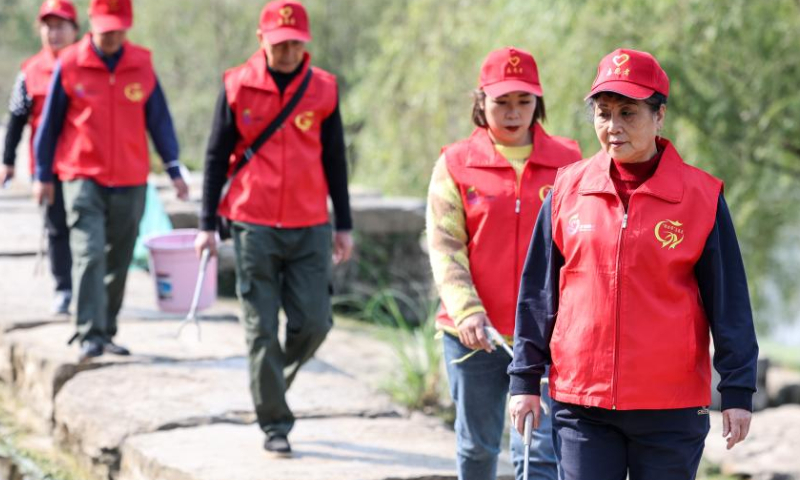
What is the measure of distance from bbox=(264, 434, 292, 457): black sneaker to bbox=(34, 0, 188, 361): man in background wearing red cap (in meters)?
1.64

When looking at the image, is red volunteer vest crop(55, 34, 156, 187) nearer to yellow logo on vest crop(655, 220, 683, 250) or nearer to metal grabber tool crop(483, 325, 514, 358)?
metal grabber tool crop(483, 325, 514, 358)

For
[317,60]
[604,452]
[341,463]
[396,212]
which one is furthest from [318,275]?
[317,60]

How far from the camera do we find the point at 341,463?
533 centimetres

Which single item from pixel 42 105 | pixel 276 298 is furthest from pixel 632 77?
pixel 42 105

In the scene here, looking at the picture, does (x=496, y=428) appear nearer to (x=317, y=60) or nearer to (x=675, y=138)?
(x=675, y=138)

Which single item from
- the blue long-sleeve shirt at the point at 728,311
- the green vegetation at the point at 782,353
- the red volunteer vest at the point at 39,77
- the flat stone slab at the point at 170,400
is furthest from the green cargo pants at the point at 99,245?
the green vegetation at the point at 782,353

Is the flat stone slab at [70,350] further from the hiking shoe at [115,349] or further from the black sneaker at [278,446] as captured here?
the black sneaker at [278,446]

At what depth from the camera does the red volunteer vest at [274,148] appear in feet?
17.4

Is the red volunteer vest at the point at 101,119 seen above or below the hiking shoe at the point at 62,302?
above

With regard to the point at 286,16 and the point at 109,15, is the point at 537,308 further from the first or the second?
the point at 109,15

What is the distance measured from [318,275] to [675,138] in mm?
6125

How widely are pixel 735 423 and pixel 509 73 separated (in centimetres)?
149

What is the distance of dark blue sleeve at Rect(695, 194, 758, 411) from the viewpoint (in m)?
3.31

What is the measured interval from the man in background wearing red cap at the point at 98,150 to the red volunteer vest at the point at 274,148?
1559 mm
